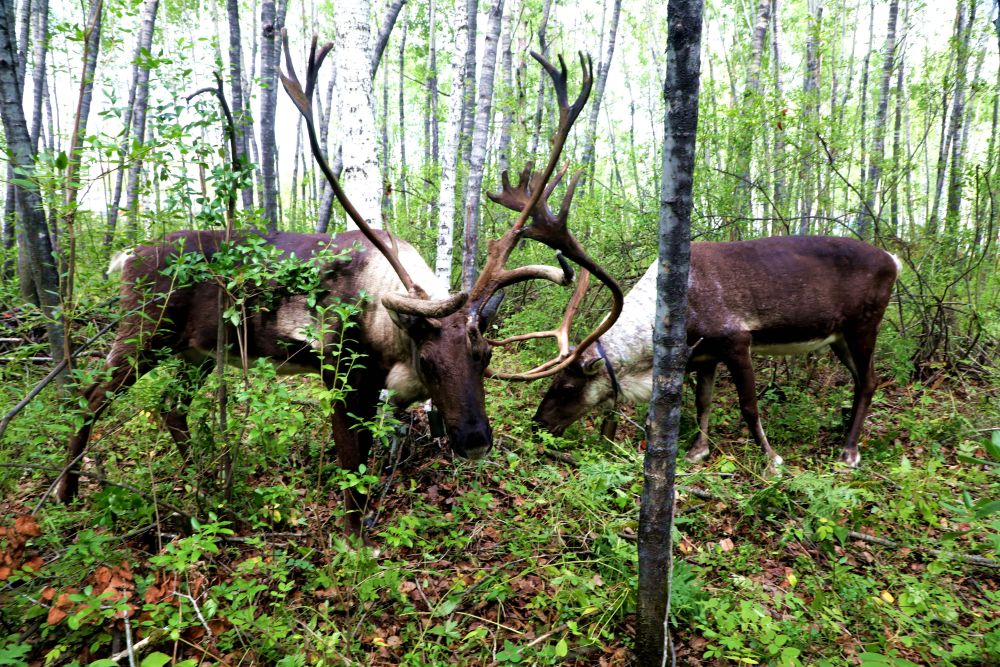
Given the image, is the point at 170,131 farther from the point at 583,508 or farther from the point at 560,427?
the point at 560,427

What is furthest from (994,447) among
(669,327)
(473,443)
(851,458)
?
(851,458)

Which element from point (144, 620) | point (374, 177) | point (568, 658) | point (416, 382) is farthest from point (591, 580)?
point (374, 177)

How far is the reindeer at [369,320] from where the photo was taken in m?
3.39

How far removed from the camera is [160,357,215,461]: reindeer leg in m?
3.34

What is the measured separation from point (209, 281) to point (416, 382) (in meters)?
1.77

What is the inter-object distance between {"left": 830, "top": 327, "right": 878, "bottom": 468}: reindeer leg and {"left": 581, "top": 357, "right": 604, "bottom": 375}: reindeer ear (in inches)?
96.8

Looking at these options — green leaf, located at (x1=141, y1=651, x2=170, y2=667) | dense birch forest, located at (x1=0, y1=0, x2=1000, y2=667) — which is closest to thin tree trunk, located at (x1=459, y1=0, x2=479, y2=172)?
dense birch forest, located at (x1=0, y1=0, x2=1000, y2=667)

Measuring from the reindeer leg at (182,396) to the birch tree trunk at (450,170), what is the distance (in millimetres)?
3164

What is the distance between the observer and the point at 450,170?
6.91m

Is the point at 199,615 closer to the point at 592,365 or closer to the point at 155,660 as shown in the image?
the point at 155,660

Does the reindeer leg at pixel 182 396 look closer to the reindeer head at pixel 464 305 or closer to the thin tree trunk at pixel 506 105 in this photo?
the reindeer head at pixel 464 305

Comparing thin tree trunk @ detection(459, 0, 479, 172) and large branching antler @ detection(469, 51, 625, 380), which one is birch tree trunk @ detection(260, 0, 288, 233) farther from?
large branching antler @ detection(469, 51, 625, 380)

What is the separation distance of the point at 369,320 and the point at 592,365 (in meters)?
2.18

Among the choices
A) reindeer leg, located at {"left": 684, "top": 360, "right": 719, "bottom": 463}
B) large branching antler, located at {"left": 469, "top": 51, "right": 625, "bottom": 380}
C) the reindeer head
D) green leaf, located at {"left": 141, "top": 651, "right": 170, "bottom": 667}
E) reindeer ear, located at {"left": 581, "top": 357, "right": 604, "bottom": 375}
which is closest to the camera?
green leaf, located at {"left": 141, "top": 651, "right": 170, "bottom": 667}
